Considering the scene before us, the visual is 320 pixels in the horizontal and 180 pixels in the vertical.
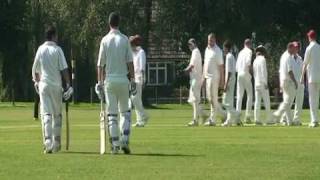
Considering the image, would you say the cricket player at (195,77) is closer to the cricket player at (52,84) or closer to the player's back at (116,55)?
the cricket player at (52,84)

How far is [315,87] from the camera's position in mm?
25500

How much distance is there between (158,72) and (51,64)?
72.3m

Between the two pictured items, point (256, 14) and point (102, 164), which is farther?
point (256, 14)

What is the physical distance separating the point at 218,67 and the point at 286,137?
5.84 m

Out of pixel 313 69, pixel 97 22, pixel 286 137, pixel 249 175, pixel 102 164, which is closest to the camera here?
pixel 249 175

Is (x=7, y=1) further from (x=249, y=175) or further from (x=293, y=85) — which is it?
(x=249, y=175)

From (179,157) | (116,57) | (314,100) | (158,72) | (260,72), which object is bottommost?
(179,157)

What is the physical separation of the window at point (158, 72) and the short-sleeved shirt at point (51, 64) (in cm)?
7079

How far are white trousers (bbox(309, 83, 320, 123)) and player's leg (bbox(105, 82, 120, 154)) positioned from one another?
8905 millimetres

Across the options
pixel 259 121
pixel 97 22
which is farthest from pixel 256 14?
pixel 259 121

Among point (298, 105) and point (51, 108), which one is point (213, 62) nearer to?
point (298, 105)

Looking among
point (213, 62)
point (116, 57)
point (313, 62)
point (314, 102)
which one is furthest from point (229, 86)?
point (116, 57)

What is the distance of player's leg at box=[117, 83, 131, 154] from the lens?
17031 millimetres

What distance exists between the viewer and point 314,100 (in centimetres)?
2522
